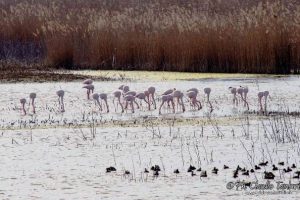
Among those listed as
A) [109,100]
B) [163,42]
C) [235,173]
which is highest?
[163,42]

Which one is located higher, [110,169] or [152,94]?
[152,94]

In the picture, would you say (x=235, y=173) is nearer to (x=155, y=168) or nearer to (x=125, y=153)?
(x=155, y=168)

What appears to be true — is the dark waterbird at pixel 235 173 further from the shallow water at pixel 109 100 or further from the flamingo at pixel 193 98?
the flamingo at pixel 193 98

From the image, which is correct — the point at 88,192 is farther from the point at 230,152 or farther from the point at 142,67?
the point at 142,67

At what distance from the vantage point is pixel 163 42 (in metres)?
20.1

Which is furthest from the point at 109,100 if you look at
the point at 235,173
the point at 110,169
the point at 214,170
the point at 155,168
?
the point at 235,173

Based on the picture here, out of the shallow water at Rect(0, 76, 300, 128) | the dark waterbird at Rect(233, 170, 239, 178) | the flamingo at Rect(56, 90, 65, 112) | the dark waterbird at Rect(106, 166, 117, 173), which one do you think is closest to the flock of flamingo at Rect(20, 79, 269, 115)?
the flamingo at Rect(56, 90, 65, 112)

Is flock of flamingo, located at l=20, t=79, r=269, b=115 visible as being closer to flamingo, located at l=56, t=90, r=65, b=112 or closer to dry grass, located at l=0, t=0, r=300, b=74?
flamingo, located at l=56, t=90, r=65, b=112

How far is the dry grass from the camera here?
19.1 metres

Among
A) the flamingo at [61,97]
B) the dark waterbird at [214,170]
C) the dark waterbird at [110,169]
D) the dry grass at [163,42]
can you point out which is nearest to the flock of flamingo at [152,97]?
the flamingo at [61,97]

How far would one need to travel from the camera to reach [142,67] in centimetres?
2020

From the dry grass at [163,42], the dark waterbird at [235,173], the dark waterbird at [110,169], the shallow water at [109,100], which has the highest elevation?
the dry grass at [163,42]

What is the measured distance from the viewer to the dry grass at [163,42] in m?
19.1

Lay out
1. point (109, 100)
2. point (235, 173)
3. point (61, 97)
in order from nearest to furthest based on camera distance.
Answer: point (235, 173) → point (61, 97) → point (109, 100)
